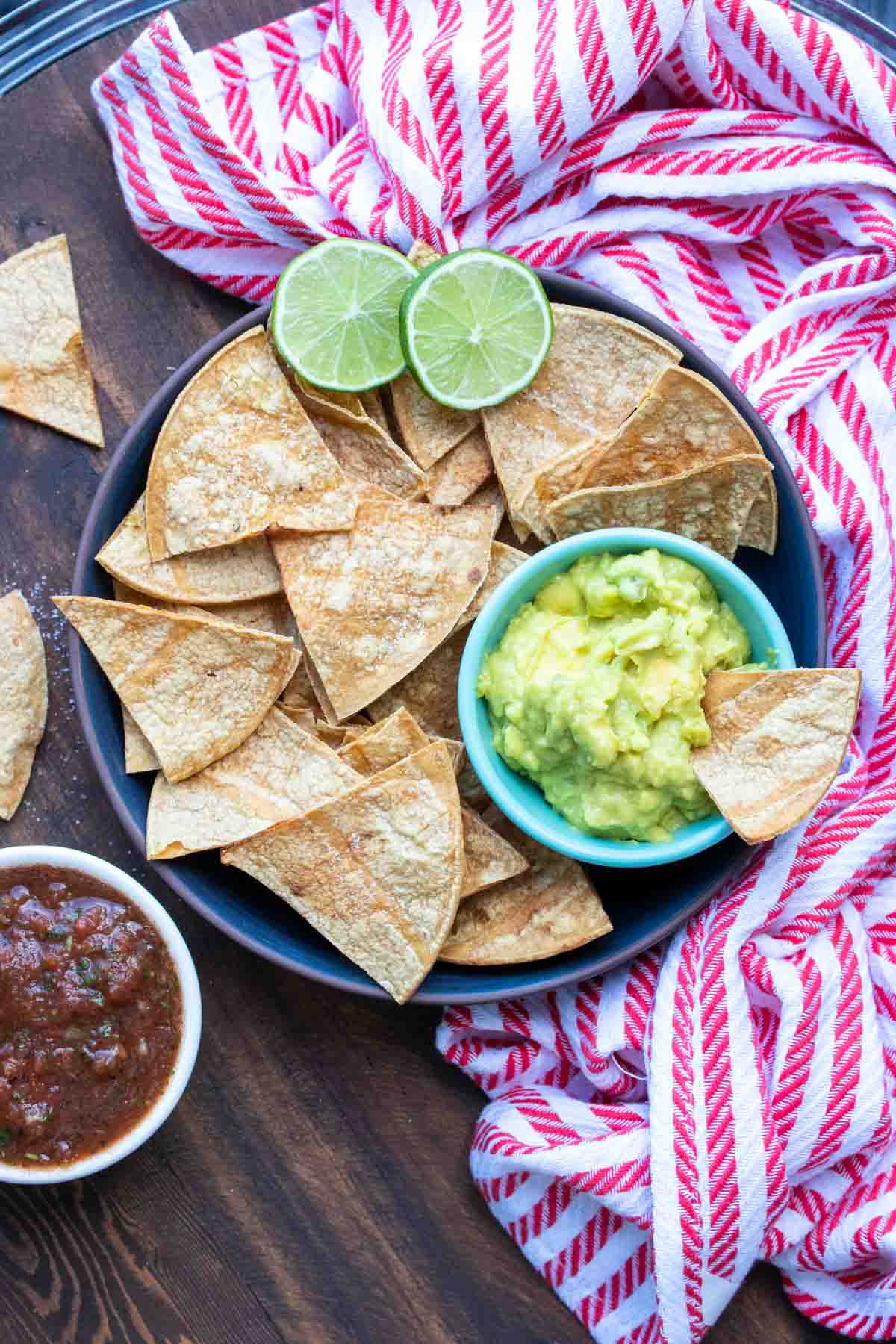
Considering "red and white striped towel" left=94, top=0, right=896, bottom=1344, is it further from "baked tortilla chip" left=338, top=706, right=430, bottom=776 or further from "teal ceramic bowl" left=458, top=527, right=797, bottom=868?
"baked tortilla chip" left=338, top=706, right=430, bottom=776

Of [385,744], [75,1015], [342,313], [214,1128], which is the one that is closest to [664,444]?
[342,313]

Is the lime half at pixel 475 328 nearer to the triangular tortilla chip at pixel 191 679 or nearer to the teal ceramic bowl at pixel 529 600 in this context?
the teal ceramic bowl at pixel 529 600

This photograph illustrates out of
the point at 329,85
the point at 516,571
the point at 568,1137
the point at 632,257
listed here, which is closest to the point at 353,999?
the point at 568,1137

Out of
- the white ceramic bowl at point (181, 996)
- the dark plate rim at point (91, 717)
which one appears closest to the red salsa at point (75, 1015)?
the white ceramic bowl at point (181, 996)

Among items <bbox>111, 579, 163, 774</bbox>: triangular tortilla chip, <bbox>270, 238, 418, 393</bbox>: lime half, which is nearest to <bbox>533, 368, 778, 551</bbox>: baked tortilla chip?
<bbox>270, 238, 418, 393</bbox>: lime half

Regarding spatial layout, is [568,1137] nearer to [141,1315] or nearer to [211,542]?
[141,1315]

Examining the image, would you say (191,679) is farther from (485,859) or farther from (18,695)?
(485,859)

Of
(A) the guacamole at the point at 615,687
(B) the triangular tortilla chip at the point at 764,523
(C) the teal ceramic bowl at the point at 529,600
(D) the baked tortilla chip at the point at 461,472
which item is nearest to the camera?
(A) the guacamole at the point at 615,687
